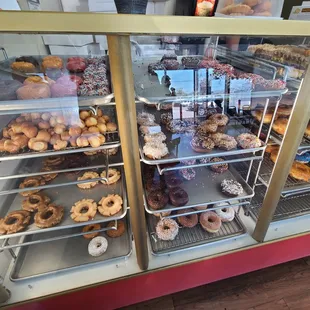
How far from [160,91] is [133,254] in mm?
1074

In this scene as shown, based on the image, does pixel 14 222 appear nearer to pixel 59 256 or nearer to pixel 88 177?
pixel 59 256

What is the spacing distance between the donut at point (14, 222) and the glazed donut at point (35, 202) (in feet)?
0.12

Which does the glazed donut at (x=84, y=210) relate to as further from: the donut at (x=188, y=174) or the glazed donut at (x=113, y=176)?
the donut at (x=188, y=174)

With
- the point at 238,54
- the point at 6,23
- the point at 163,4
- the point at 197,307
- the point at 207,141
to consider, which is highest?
the point at 163,4

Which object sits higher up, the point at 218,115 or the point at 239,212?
the point at 218,115

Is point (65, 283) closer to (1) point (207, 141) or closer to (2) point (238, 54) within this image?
(1) point (207, 141)

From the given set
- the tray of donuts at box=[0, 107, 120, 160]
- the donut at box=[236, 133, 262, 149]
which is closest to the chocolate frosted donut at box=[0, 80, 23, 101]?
the tray of donuts at box=[0, 107, 120, 160]

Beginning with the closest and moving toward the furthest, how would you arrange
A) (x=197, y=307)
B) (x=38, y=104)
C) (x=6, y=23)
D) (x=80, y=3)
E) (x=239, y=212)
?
1. (x=6, y=23)
2. (x=38, y=104)
3. (x=80, y=3)
4. (x=197, y=307)
5. (x=239, y=212)

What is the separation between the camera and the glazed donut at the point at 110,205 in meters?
1.29

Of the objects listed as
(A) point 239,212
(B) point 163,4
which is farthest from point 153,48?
(A) point 239,212

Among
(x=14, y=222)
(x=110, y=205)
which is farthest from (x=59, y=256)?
(x=110, y=205)

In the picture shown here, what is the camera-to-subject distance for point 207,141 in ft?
4.34

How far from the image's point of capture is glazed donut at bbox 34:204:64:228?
4.00 feet

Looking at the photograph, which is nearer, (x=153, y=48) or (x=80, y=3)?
(x=80, y=3)
